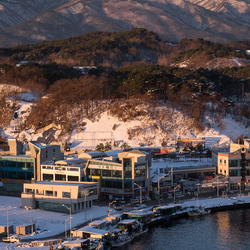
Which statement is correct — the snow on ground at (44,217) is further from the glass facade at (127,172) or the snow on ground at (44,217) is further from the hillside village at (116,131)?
the glass facade at (127,172)

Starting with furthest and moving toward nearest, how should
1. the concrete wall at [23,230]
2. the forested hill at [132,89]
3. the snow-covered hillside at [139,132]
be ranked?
the forested hill at [132,89]
the snow-covered hillside at [139,132]
the concrete wall at [23,230]

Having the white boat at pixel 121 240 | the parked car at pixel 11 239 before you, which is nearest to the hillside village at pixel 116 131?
the parked car at pixel 11 239

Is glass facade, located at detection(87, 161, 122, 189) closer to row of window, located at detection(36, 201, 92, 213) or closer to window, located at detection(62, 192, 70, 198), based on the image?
row of window, located at detection(36, 201, 92, 213)

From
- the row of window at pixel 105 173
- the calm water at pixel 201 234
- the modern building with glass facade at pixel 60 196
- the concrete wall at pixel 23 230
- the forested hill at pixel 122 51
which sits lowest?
the calm water at pixel 201 234

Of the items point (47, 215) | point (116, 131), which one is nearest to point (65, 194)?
point (47, 215)

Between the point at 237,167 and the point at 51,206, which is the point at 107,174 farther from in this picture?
the point at 237,167

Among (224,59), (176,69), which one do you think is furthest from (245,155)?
(224,59)

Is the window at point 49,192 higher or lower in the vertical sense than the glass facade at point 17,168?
lower
